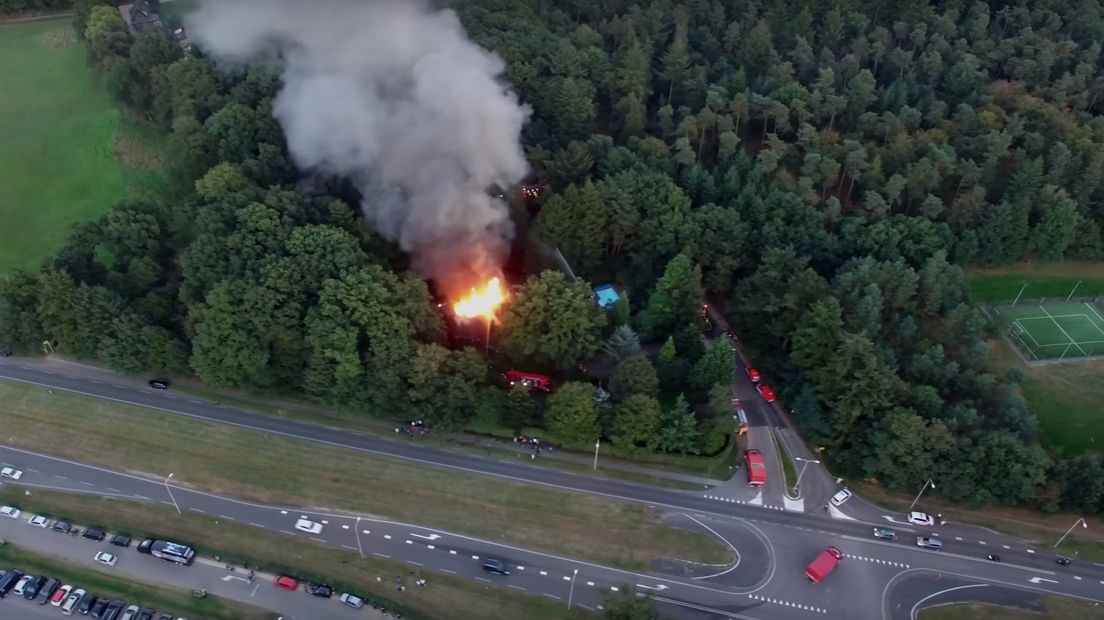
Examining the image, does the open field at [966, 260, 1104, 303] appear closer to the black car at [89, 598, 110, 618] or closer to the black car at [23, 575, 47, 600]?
the black car at [89, 598, 110, 618]

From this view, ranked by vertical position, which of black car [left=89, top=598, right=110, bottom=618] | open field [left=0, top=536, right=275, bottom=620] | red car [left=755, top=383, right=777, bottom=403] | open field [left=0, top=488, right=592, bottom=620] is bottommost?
black car [left=89, top=598, right=110, bottom=618]

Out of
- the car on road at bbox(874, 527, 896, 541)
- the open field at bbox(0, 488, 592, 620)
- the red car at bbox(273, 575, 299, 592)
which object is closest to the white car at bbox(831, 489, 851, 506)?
the car on road at bbox(874, 527, 896, 541)

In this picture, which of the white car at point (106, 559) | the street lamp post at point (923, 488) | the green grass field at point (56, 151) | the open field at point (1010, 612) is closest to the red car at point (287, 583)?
the white car at point (106, 559)

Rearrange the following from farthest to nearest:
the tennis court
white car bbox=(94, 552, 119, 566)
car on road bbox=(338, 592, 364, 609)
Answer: the tennis court, white car bbox=(94, 552, 119, 566), car on road bbox=(338, 592, 364, 609)

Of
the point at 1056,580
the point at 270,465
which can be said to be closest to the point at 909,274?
the point at 1056,580

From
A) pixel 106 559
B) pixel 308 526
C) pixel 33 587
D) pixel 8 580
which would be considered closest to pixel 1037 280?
pixel 308 526

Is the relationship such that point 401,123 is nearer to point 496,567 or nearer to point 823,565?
point 496,567
